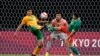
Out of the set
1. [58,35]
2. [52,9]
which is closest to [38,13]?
[52,9]

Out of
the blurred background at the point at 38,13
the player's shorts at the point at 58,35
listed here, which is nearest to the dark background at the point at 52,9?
the blurred background at the point at 38,13

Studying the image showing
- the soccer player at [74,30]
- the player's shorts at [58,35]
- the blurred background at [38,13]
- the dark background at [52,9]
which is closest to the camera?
the soccer player at [74,30]

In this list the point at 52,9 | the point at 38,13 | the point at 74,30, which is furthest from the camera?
the point at 38,13

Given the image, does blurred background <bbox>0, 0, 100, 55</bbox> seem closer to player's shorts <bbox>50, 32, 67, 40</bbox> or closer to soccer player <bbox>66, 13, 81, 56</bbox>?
player's shorts <bbox>50, 32, 67, 40</bbox>

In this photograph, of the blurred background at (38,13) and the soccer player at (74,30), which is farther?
the blurred background at (38,13)

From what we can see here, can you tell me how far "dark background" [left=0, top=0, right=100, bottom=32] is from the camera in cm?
1758

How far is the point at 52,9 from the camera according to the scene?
1777 cm

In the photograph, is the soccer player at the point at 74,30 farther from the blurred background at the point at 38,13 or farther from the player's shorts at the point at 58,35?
the blurred background at the point at 38,13

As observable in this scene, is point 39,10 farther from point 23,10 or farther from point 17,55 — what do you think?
point 17,55

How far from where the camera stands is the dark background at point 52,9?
1758 cm

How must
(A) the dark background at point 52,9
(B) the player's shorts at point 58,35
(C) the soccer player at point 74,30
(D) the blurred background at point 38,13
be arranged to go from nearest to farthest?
(C) the soccer player at point 74,30, (B) the player's shorts at point 58,35, (D) the blurred background at point 38,13, (A) the dark background at point 52,9

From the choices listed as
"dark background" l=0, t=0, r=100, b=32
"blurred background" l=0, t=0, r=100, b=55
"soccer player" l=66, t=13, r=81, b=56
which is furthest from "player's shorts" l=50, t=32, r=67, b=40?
"dark background" l=0, t=0, r=100, b=32

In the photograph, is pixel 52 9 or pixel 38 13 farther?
pixel 38 13

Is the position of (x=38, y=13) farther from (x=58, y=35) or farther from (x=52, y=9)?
(x=58, y=35)
